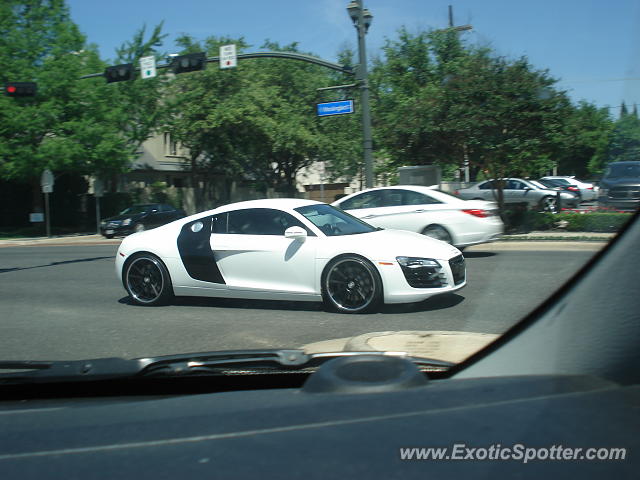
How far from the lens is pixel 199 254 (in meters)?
8.02

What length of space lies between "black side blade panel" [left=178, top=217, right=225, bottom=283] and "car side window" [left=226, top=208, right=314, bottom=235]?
12.9 inches

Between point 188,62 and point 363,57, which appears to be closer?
point 188,62

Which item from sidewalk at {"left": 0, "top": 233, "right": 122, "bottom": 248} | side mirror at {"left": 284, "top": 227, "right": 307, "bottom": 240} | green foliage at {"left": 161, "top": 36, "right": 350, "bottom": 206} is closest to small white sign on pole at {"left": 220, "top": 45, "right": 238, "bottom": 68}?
sidewalk at {"left": 0, "top": 233, "right": 122, "bottom": 248}

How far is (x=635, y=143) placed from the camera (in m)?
2.09

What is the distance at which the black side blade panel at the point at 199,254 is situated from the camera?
796 cm

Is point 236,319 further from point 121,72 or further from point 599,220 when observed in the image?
point 121,72

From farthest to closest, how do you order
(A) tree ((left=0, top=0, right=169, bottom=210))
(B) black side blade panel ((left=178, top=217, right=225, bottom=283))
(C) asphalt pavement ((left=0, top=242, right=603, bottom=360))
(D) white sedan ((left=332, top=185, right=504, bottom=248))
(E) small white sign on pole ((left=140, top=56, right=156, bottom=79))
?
(A) tree ((left=0, top=0, right=169, bottom=210)), (E) small white sign on pole ((left=140, top=56, right=156, bottom=79)), (D) white sedan ((left=332, top=185, right=504, bottom=248)), (B) black side blade panel ((left=178, top=217, right=225, bottom=283)), (C) asphalt pavement ((left=0, top=242, right=603, bottom=360))

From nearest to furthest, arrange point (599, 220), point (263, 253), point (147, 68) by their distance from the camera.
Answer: point (599, 220), point (263, 253), point (147, 68)

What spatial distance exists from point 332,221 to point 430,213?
4923 mm

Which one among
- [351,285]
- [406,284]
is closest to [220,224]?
[351,285]

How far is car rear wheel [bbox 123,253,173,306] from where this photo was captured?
8.26 meters

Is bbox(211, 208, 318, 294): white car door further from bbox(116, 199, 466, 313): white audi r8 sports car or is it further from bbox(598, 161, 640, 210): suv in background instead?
bbox(598, 161, 640, 210): suv in background

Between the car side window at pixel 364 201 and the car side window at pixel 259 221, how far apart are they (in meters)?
5.51

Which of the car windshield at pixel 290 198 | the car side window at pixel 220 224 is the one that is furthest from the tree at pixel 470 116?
the car side window at pixel 220 224
